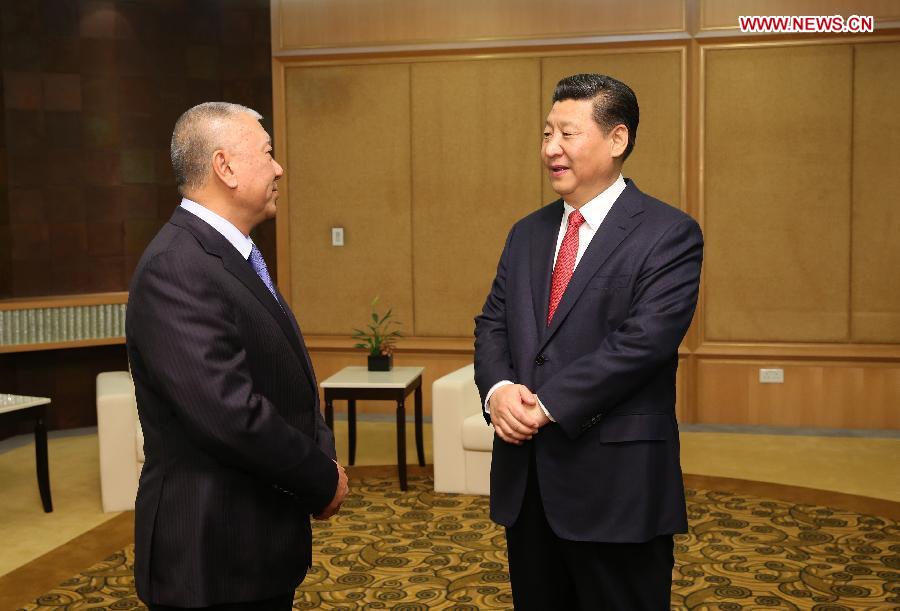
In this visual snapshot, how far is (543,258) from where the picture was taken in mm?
2572

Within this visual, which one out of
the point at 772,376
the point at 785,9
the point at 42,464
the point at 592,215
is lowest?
the point at 42,464

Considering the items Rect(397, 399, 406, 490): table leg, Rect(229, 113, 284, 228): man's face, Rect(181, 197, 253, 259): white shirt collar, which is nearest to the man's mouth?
Rect(229, 113, 284, 228): man's face

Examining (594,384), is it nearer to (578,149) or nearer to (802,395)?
(578,149)

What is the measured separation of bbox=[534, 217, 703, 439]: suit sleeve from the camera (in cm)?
231

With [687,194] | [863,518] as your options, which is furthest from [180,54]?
[863,518]

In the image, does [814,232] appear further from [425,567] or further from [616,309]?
[616,309]

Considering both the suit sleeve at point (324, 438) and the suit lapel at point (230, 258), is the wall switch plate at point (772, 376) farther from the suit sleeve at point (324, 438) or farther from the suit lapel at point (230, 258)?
the suit lapel at point (230, 258)

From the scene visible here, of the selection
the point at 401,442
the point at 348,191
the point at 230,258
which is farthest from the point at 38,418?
the point at 230,258

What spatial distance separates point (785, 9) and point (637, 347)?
5.45m

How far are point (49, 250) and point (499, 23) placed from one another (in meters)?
3.73

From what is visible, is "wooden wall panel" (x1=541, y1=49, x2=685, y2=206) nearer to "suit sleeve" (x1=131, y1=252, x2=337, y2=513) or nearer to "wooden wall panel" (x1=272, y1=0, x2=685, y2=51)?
"wooden wall panel" (x1=272, y1=0, x2=685, y2=51)

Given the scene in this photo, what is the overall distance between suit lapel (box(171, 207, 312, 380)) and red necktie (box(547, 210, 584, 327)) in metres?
0.74

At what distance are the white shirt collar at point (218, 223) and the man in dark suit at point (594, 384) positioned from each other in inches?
30.0

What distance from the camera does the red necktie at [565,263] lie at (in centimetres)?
251
